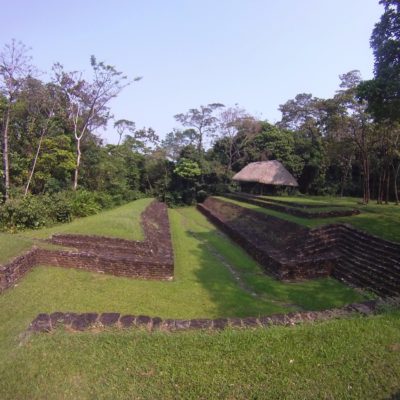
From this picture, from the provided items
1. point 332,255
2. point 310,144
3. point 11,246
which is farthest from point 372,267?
point 310,144

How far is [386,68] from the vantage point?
8.90 m

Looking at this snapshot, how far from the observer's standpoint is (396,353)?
373 cm

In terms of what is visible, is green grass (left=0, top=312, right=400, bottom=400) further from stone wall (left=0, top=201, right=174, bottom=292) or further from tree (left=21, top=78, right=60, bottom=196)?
tree (left=21, top=78, right=60, bottom=196)

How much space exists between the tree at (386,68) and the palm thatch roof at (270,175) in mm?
13071

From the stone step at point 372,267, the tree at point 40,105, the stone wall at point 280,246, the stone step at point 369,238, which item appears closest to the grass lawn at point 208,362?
the stone step at point 372,267

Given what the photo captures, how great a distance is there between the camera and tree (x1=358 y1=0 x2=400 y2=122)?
8.75 m

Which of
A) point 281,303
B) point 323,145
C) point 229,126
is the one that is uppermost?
point 229,126

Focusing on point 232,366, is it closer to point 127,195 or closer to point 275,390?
point 275,390

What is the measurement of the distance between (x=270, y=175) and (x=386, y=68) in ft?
46.3

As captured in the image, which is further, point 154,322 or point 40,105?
point 40,105

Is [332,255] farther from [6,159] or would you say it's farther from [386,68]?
[6,159]

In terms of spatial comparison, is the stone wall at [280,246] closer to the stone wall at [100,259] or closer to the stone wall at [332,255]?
the stone wall at [332,255]

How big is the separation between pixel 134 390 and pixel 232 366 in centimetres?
108

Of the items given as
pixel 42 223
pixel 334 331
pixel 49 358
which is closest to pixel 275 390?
pixel 334 331
